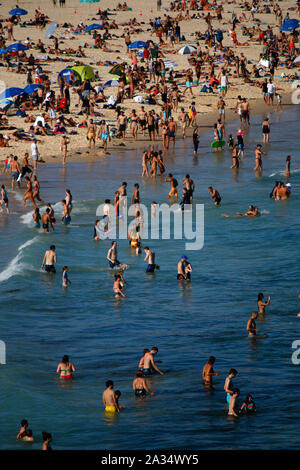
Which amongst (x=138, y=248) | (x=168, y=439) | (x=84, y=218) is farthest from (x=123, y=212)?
(x=168, y=439)

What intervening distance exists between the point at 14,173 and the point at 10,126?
7.18 m

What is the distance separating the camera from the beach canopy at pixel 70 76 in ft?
150

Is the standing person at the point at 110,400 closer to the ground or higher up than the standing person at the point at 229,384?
closer to the ground

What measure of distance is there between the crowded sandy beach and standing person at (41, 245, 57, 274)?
46 mm

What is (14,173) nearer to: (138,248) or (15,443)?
(138,248)

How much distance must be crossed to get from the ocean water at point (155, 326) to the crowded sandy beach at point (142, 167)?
3.7 inches

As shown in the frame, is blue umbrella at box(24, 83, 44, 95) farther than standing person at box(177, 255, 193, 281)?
Yes

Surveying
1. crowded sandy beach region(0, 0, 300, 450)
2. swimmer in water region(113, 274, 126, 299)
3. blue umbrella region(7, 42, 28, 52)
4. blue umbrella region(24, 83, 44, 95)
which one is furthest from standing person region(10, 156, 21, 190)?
blue umbrella region(7, 42, 28, 52)

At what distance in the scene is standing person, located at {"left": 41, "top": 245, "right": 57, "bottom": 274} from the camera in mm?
24459

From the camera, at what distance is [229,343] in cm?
1956

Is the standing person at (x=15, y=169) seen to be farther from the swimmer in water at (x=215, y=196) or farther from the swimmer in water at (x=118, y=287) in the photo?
the swimmer in water at (x=118, y=287)

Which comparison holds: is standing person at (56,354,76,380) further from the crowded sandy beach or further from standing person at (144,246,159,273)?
standing person at (144,246,159,273)

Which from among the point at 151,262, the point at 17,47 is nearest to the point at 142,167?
the point at 151,262

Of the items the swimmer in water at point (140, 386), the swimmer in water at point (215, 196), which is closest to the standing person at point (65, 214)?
the swimmer in water at point (215, 196)
